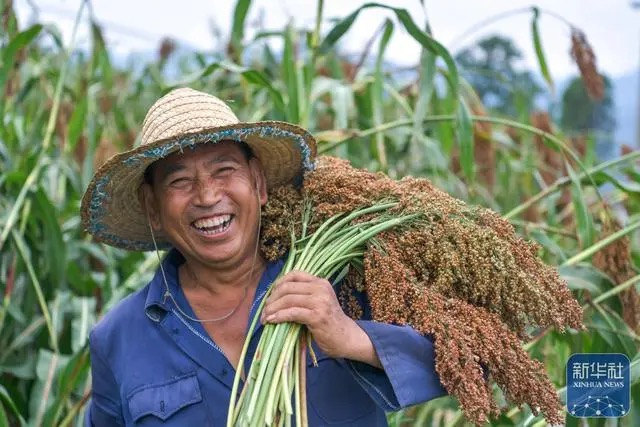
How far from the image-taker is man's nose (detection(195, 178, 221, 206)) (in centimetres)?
166

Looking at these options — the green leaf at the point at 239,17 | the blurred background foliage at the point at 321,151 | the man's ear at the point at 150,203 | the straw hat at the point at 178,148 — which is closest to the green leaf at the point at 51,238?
the blurred background foliage at the point at 321,151

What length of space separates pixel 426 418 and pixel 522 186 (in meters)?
1.42

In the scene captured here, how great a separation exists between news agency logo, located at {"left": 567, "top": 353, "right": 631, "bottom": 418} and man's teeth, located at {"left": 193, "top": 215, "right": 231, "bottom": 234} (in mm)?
673

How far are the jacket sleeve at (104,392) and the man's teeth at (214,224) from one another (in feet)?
1.10

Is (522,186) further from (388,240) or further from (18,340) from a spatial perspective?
(388,240)

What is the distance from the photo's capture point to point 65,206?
3.21m

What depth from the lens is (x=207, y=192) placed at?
5.46ft

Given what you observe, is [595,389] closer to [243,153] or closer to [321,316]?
[321,316]

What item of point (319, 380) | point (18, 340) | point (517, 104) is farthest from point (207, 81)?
point (319, 380)

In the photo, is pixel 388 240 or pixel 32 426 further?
pixel 32 426

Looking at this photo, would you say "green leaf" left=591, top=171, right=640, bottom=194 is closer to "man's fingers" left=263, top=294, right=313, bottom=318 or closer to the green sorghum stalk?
the green sorghum stalk

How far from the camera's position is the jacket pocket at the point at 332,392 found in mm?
1675

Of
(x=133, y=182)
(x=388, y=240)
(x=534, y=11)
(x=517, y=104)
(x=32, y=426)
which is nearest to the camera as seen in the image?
(x=388, y=240)

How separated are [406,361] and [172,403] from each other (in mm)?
436
